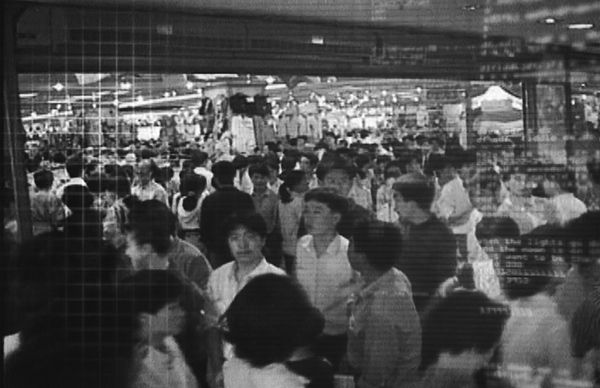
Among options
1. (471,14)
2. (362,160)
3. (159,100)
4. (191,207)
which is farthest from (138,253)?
(471,14)

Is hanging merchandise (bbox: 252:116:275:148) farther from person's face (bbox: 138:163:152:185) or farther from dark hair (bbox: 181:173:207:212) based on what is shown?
person's face (bbox: 138:163:152:185)

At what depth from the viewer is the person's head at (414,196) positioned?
1819 mm

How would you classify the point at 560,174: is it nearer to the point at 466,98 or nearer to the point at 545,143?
the point at 545,143

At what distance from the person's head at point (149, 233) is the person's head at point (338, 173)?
1.25 feet

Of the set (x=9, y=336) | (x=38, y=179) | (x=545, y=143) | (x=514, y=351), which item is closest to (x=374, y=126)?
(x=545, y=143)

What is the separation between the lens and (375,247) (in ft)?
6.00

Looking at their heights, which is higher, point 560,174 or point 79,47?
point 79,47

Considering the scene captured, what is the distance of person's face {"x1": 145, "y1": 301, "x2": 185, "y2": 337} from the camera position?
1.85 metres

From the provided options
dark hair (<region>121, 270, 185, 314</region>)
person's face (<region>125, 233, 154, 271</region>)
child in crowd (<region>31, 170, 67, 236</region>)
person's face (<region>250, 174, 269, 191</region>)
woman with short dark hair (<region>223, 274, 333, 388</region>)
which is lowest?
woman with short dark hair (<region>223, 274, 333, 388</region>)

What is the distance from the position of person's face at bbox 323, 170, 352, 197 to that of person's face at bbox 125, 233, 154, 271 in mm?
461

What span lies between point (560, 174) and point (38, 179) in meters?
1.26

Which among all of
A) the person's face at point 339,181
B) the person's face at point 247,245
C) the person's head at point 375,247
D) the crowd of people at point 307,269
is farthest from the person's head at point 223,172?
the person's head at point 375,247

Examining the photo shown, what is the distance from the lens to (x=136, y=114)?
1.83 meters

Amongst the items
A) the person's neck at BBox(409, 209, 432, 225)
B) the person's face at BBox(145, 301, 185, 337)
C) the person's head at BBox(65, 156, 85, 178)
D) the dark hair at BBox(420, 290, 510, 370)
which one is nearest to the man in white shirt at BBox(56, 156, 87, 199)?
the person's head at BBox(65, 156, 85, 178)
